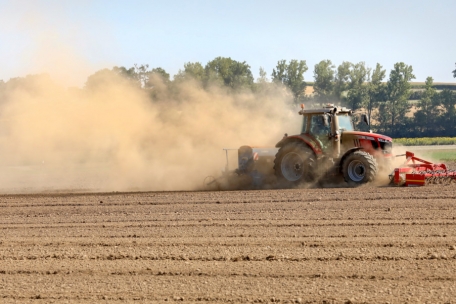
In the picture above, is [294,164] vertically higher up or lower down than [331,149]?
lower down

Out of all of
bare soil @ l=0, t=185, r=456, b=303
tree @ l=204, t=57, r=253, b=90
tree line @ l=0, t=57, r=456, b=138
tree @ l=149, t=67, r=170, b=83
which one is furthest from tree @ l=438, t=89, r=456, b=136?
bare soil @ l=0, t=185, r=456, b=303

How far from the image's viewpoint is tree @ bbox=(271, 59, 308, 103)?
6750 centimetres

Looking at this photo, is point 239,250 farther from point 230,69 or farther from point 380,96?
point 380,96

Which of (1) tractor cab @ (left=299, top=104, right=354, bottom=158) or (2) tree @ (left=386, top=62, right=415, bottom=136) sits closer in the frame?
(1) tractor cab @ (left=299, top=104, right=354, bottom=158)

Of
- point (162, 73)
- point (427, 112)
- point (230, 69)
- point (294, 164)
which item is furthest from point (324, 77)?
point (294, 164)

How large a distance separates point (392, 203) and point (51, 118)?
14.2 m

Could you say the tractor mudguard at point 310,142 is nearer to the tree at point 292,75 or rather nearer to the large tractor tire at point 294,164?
the large tractor tire at point 294,164

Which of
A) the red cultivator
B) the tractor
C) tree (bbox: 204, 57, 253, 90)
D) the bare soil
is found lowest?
the bare soil

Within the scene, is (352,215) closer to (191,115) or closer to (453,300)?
(453,300)

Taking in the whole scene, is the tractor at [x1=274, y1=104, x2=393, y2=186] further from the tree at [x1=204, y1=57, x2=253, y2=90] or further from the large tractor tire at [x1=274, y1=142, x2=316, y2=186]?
the tree at [x1=204, y1=57, x2=253, y2=90]

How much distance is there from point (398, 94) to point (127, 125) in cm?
5276

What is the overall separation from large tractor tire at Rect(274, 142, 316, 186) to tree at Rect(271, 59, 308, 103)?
49889 millimetres

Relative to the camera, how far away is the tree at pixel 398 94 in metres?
69.4

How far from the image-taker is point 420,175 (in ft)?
54.0
